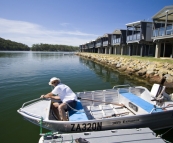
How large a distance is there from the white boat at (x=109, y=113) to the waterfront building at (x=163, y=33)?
15020 mm

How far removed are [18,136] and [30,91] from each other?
6.52m

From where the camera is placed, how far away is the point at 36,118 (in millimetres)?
5309

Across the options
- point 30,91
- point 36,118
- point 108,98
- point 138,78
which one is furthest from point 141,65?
point 36,118

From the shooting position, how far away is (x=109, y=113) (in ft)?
23.8

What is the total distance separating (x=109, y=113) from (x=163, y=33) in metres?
17.9

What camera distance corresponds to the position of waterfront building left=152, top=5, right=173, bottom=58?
19.2m

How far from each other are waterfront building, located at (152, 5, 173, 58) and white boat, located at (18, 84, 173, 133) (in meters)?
15.0

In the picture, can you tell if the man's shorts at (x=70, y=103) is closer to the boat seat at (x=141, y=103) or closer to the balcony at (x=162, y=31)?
the boat seat at (x=141, y=103)

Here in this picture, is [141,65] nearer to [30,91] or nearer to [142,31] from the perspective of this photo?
[142,31]

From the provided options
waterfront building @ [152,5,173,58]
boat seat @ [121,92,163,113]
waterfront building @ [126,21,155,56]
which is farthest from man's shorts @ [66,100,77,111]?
waterfront building @ [126,21,155,56]

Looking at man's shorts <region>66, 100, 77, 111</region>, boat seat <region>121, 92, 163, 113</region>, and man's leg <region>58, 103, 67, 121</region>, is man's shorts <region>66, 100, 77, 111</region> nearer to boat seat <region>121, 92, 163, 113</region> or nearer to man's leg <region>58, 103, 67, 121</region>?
man's leg <region>58, 103, 67, 121</region>

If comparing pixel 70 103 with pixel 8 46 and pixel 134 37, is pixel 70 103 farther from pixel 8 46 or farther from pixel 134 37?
pixel 8 46

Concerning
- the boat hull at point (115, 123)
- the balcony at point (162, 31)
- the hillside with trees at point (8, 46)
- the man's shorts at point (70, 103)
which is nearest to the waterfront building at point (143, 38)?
the balcony at point (162, 31)

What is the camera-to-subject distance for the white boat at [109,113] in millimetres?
5359
